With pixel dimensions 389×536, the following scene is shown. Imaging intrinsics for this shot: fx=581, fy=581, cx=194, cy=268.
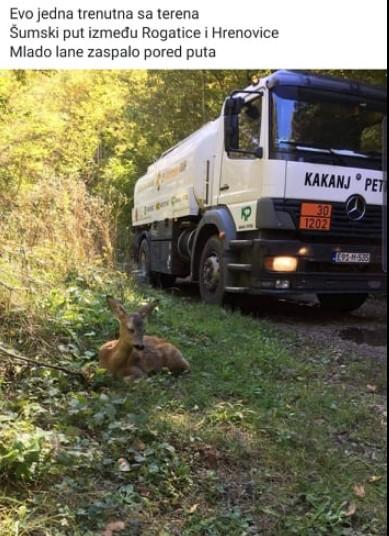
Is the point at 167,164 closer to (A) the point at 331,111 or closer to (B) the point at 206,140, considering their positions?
(B) the point at 206,140

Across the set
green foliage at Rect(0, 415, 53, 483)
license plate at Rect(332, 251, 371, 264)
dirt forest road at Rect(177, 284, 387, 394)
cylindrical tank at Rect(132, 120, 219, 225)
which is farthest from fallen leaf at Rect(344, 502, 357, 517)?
cylindrical tank at Rect(132, 120, 219, 225)

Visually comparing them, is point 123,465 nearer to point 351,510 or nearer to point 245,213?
point 351,510

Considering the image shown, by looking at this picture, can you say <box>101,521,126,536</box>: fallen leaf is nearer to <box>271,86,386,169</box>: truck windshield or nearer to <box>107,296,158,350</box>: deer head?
<box>107,296,158,350</box>: deer head

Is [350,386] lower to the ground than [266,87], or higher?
lower

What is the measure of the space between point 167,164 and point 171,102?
490 centimetres

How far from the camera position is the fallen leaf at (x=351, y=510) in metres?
2.66

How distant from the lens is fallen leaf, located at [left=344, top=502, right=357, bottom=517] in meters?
2.66

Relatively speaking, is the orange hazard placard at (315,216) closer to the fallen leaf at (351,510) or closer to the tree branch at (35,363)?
the tree branch at (35,363)

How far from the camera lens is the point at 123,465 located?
2951 mm

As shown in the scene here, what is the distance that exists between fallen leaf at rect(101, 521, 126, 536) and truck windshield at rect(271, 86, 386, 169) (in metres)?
5.27

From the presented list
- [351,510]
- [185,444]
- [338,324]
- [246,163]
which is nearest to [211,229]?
[246,163]

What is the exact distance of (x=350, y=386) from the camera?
486 cm

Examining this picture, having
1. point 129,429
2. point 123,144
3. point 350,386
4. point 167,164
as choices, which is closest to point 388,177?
point 129,429

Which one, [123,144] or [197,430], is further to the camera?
[123,144]
